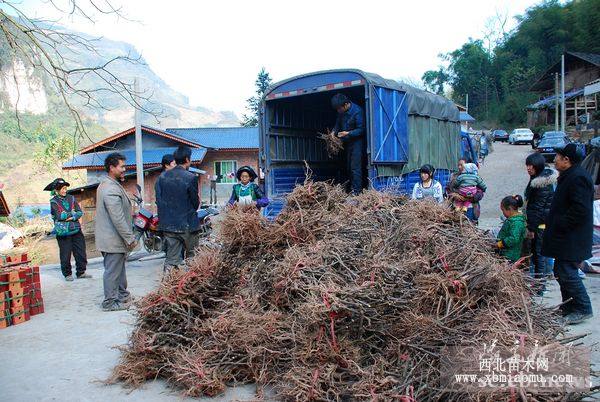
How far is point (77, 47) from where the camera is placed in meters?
5.26

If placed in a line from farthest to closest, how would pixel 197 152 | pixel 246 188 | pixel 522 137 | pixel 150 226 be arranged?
pixel 522 137 < pixel 197 152 < pixel 150 226 < pixel 246 188

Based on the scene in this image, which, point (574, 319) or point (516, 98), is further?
point (516, 98)

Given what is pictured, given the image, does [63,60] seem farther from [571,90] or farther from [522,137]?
[571,90]

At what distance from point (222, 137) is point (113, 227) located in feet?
87.2

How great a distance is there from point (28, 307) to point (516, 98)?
5652 centimetres

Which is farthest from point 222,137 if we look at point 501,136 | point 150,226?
point 501,136

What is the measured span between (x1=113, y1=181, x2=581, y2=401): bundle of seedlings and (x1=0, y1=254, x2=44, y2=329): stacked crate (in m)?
2.10

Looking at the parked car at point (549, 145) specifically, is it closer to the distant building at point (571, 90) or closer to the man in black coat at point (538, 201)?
the distant building at point (571, 90)

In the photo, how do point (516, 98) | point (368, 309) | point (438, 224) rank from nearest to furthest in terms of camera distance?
point (368, 309) → point (438, 224) → point (516, 98)

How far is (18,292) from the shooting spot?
17.5ft

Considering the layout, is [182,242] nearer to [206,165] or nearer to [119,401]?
[119,401]

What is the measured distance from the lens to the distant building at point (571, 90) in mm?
37344

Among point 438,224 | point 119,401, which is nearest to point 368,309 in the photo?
point 438,224

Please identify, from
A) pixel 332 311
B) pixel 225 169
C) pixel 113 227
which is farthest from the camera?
pixel 225 169
